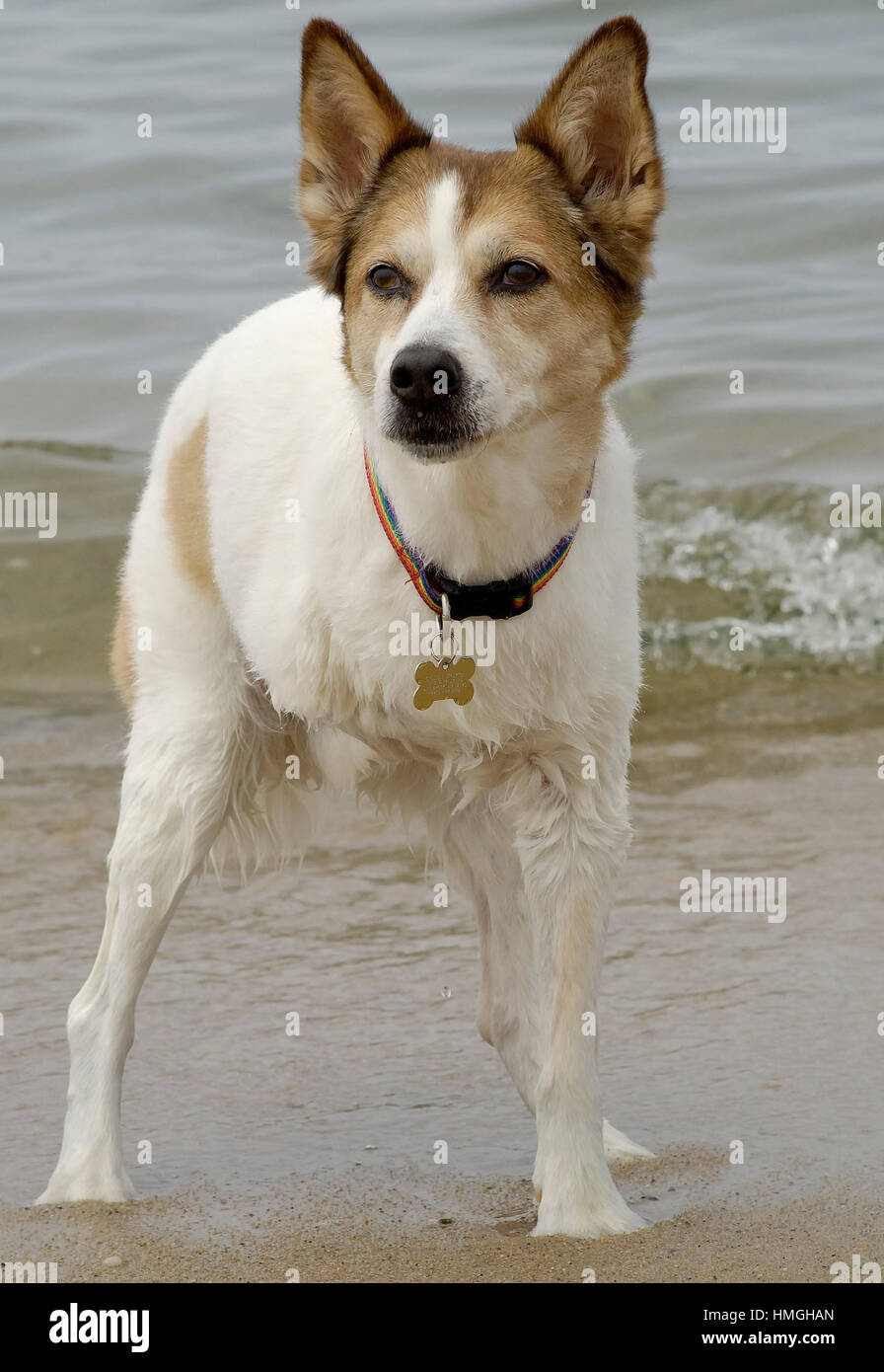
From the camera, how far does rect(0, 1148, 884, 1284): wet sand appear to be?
11.2ft

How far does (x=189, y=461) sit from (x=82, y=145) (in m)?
10.5

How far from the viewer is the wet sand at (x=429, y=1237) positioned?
342cm

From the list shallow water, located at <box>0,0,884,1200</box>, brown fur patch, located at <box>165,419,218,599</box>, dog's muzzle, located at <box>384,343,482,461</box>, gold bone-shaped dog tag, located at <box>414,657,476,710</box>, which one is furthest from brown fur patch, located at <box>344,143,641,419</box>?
shallow water, located at <box>0,0,884,1200</box>

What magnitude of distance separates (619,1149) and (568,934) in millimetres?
581

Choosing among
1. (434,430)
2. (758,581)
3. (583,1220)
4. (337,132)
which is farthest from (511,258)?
(758,581)

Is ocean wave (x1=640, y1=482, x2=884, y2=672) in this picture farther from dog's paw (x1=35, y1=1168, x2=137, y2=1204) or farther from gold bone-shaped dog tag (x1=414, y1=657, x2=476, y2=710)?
dog's paw (x1=35, y1=1168, x2=137, y2=1204)

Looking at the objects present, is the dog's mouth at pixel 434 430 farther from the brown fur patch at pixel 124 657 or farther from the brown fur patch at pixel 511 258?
the brown fur patch at pixel 124 657

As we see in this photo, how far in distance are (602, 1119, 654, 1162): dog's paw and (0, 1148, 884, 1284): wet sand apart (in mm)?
86

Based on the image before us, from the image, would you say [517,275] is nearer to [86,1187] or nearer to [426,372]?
[426,372]

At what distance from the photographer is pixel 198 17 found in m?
16.5

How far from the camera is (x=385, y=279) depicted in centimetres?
369

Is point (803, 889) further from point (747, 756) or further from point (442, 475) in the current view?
point (442, 475)

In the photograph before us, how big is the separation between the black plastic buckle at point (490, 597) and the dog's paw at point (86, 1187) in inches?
56.0

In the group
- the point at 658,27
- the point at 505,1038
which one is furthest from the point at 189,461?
the point at 658,27
